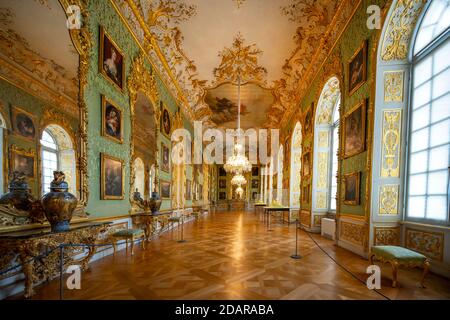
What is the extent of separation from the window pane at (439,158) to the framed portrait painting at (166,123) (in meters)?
8.36

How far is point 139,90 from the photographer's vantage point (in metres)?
6.61

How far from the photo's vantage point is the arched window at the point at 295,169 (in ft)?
37.3

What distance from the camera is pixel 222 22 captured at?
686 cm

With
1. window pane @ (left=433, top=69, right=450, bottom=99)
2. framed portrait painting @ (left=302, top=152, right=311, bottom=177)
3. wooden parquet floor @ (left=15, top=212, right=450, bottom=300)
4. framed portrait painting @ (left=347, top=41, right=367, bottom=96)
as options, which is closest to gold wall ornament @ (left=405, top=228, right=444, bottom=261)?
wooden parquet floor @ (left=15, top=212, right=450, bottom=300)

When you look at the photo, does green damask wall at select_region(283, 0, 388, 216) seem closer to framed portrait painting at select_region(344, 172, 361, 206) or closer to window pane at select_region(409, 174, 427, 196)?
framed portrait painting at select_region(344, 172, 361, 206)

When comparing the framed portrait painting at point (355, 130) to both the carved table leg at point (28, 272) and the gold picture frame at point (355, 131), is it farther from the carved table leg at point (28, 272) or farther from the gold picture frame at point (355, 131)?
the carved table leg at point (28, 272)

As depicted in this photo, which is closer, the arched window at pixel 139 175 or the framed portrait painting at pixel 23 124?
the framed portrait painting at pixel 23 124

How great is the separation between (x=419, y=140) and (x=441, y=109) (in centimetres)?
73

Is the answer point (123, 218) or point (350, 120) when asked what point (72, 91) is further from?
point (350, 120)

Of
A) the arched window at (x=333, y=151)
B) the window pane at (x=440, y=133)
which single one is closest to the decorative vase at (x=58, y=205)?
the window pane at (x=440, y=133)

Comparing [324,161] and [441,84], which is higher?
[441,84]

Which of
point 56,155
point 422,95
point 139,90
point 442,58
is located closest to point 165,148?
point 139,90

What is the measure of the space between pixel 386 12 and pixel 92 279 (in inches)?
313

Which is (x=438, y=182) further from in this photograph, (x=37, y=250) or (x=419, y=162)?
(x=37, y=250)
